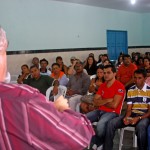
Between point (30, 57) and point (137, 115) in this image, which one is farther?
point (30, 57)

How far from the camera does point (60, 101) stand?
927 millimetres

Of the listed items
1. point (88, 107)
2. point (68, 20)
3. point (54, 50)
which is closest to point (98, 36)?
point (68, 20)

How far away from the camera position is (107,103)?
12.4 ft

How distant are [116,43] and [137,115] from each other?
7814mm

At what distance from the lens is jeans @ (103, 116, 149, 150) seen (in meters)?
3.34

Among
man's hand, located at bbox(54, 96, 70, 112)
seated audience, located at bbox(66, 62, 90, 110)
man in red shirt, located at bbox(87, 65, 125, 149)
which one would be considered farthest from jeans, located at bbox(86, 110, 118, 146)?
man's hand, located at bbox(54, 96, 70, 112)

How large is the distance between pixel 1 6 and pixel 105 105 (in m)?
4.39

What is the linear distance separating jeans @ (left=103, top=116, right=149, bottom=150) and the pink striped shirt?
2.67m

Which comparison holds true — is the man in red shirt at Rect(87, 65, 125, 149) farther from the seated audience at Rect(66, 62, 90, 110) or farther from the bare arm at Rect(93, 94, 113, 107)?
the seated audience at Rect(66, 62, 90, 110)

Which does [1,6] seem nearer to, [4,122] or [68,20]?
[68,20]

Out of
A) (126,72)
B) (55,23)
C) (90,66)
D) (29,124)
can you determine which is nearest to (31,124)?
(29,124)

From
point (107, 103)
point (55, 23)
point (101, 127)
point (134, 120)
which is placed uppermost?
point (55, 23)

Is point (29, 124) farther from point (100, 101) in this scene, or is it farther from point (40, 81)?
point (40, 81)

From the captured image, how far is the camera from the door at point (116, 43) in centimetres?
1084
